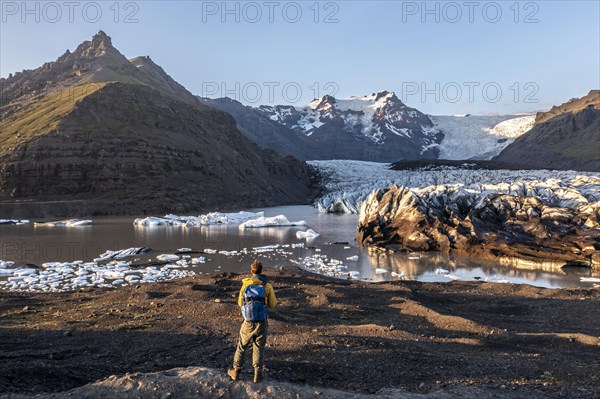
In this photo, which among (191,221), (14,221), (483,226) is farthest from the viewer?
(14,221)

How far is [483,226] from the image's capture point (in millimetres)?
32719

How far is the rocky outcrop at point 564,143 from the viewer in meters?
126

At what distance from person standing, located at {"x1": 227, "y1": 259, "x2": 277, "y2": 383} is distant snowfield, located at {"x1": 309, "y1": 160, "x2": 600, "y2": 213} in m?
31.1

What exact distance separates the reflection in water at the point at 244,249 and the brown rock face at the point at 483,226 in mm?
1686

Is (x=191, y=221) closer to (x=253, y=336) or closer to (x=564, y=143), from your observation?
(x=253, y=336)

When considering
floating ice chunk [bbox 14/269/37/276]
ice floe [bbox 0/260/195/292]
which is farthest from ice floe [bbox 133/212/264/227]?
floating ice chunk [bbox 14/269/37/276]

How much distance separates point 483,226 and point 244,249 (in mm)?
15254

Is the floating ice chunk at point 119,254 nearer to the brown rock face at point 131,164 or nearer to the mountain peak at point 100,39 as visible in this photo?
the brown rock face at point 131,164

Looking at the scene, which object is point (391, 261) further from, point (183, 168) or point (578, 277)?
point (183, 168)

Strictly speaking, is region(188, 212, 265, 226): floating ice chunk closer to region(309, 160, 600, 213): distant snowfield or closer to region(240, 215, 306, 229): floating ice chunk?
region(240, 215, 306, 229): floating ice chunk

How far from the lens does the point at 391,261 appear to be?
2958 centimetres

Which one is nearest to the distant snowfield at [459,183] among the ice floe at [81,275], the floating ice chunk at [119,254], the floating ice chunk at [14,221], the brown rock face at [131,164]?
the brown rock face at [131,164]

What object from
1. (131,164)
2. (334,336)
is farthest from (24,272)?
(131,164)

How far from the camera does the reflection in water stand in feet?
82.9
